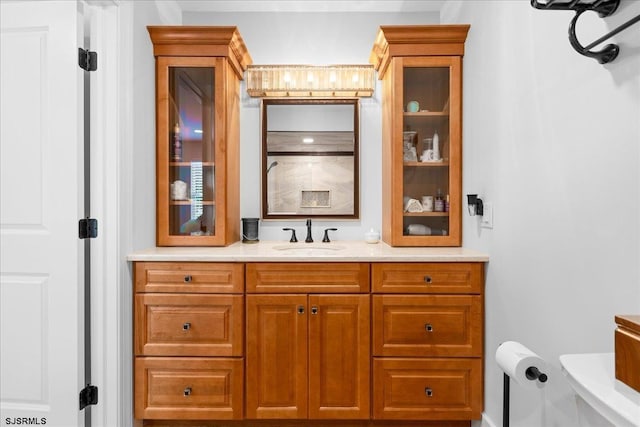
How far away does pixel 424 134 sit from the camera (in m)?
Result: 2.45

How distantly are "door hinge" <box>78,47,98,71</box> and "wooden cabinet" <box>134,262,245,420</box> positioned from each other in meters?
0.98

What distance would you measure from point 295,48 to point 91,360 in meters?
2.21

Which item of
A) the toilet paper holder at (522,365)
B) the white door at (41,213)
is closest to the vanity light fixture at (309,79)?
the white door at (41,213)

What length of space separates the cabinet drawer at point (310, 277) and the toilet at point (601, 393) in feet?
3.84

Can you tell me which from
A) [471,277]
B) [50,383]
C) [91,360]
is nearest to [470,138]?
[471,277]

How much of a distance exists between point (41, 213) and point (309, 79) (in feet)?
5.57

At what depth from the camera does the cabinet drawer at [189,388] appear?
2.09 m

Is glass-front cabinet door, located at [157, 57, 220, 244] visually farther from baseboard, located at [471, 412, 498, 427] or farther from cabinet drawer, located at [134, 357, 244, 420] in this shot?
baseboard, located at [471, 412, 498, 427]

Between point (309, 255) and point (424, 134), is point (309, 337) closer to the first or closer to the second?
point (309, 255)

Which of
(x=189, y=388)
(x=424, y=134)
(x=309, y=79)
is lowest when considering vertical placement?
(x=189, y=388)

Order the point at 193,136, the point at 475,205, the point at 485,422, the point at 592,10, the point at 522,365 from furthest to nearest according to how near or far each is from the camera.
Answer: the point at 193,136 < the point at 475,205 < the point at 485,422 < the point at 522,365 < the point at 592,10

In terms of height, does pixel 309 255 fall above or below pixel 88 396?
above

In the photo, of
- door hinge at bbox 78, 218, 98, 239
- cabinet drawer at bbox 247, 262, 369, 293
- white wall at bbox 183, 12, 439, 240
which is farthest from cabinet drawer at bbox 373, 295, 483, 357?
door hinge at bbox 78, 218, 98, 239

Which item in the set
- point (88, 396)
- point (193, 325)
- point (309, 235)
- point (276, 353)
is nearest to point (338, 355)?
point (276, 353)
